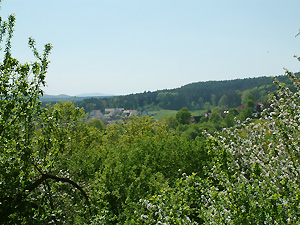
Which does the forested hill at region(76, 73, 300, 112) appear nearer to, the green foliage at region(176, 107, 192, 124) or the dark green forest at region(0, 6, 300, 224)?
the green foliage at region(176, 107, 192, 124)

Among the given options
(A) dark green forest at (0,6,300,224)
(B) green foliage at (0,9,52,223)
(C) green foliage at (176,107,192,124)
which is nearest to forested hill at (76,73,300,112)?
(C) green foliage at (176,107,192,124)

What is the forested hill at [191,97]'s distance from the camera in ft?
356

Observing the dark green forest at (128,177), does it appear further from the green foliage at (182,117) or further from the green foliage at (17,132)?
the green foliage at (182,117)

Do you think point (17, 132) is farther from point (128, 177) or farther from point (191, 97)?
point (191, 97)

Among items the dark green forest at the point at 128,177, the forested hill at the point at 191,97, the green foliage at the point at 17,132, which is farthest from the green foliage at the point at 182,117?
the green foliage at the point at 17,132

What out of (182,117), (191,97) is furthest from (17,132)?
(191,97)

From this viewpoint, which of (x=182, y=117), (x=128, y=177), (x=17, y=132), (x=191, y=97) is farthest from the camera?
(x=191, y=97)

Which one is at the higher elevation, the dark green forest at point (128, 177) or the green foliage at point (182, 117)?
the dark green forest at point (128, 177)

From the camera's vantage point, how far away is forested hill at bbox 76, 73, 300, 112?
356ft

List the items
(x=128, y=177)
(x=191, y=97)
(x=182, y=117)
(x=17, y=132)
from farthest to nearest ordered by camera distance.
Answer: (x=191, y=97)
(x=182, y=117)
(x=128, y=177)
(x=17, y=132)

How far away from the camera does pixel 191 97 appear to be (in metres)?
117

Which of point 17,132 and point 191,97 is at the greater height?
point 191,97

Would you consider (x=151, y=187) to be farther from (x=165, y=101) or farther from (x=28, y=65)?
(x=165, y=101)

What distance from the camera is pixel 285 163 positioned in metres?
5.07
